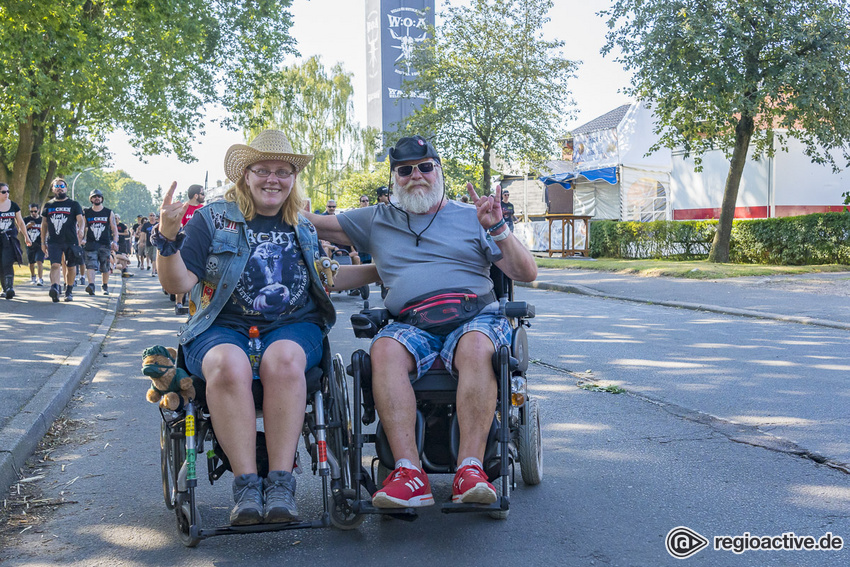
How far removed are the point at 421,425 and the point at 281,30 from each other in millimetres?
24733

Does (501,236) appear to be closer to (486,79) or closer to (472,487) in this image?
(472,487)

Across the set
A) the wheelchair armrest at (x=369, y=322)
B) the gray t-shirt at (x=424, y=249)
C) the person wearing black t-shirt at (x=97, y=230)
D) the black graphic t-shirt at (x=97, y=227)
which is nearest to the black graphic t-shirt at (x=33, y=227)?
the person wearing black t-shirt at (x=97, y=230)

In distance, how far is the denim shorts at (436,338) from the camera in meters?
3.65

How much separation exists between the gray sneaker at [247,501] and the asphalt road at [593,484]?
0.70ft

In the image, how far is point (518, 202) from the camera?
127 feet

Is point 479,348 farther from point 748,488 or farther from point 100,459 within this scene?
point 100,459

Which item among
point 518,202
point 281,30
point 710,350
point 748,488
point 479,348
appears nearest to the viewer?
point 479,348

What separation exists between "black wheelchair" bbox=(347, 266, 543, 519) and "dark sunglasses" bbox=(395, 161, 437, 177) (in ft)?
2.55

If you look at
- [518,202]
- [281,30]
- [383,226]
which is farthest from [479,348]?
[518,202]

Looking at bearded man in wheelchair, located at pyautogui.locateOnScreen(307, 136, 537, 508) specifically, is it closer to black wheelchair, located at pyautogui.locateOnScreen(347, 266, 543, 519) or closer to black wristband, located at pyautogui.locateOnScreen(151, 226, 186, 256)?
black wheelchair, located at pyautogui.locateOnScreen(347, 266, 543, 519)

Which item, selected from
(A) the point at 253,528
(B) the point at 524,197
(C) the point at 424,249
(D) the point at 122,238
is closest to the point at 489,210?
(C) the point at 424,249

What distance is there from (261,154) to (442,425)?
1.50m

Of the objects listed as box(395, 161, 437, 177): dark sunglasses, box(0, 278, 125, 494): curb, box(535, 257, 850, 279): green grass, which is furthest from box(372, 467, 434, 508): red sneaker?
box(535, 257, 850, 279): green grass

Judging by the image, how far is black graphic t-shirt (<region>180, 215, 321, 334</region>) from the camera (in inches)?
147
